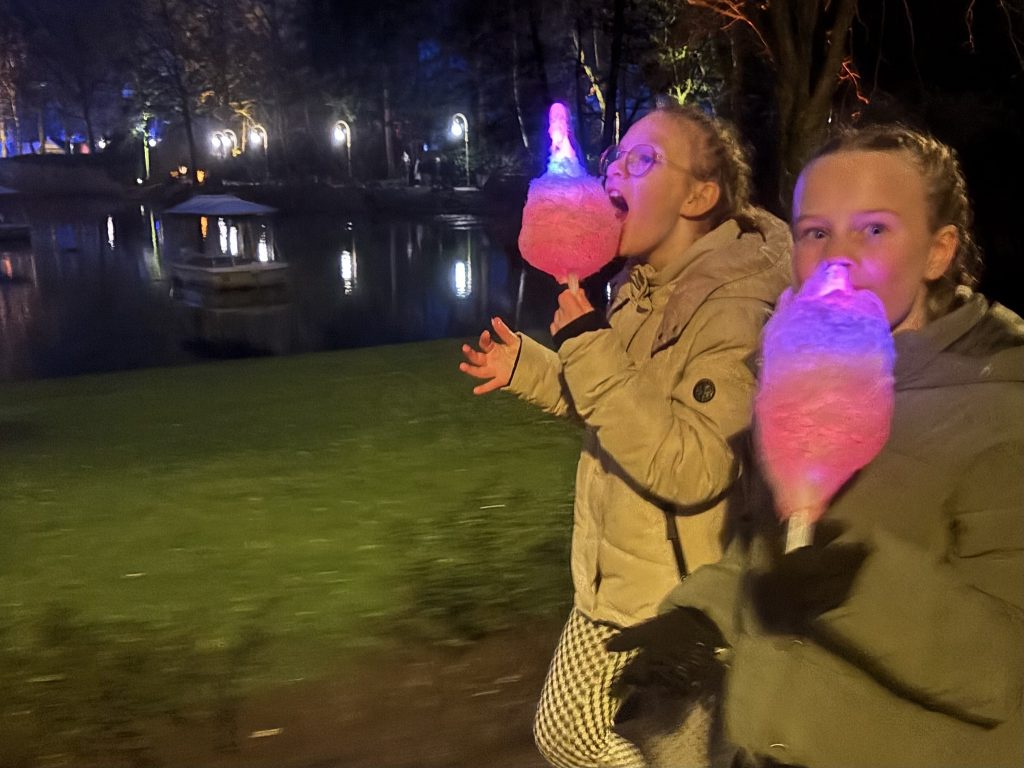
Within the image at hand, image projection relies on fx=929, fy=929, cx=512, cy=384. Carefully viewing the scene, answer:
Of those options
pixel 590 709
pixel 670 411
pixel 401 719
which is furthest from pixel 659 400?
pixel 401 719

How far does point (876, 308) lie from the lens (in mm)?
1480


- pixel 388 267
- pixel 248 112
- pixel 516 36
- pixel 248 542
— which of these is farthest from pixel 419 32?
pixel 248 542

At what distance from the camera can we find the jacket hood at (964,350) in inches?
60.7

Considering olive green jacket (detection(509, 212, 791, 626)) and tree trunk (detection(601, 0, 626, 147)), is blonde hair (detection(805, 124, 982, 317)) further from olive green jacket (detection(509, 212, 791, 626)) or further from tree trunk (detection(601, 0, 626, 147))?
tree trunk (detection(601, 0, 626, 147))

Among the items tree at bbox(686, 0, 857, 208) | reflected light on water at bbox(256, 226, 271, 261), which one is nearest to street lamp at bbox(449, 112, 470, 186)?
reflected light on water at bbox(256, 226, 271, 261)

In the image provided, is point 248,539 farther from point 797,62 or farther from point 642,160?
→ point 797,62

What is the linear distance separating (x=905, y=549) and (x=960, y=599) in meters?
0.12

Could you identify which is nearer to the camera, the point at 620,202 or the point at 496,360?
the point at 620,202

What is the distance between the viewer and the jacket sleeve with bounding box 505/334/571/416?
2479mm

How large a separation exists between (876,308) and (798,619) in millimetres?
537

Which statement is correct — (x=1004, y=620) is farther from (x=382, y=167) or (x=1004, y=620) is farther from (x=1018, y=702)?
(x=382, y=167)

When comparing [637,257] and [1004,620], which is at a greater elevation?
[637,257]

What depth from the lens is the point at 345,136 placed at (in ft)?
200

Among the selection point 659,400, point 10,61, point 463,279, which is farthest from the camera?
point 10,61
